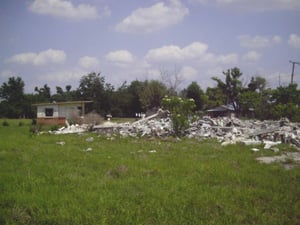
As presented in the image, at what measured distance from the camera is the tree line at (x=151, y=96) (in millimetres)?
27297

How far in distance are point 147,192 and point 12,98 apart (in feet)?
152

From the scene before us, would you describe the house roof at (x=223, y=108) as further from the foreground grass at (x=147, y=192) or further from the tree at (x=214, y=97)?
the foreground grass at (x=147, y=192)

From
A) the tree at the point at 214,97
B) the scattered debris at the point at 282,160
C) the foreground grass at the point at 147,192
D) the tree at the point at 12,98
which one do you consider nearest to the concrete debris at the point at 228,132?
the scattered debris at the point at 282,160

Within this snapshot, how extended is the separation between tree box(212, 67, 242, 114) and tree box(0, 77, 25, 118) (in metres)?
29.8

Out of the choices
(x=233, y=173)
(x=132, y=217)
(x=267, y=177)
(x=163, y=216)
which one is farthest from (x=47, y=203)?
(x=267, y=177)

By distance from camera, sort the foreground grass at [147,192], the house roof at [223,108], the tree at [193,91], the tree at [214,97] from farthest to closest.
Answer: the tree at [193,91] → the house roof at [223,108] → the tree at [214,97] → the foreground grass at [147,192]

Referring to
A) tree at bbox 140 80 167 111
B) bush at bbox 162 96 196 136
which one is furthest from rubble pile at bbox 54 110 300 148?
tree at bbox 140 80 167 111

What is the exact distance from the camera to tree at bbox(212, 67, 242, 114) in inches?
1284

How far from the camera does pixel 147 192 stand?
14.3 ft

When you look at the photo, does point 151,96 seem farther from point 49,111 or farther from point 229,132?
point 229,132

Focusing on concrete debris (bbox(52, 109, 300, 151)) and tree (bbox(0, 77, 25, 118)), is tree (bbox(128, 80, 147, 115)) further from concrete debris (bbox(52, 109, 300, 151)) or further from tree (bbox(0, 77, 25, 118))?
concrete debris (bbox(52, 109, 300, 151))

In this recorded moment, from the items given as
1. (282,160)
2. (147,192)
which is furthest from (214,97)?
(147,192)

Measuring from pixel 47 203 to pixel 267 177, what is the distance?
12.3ft

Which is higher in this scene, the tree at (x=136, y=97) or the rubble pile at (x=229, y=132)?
the tree at (x=136, y=97)
